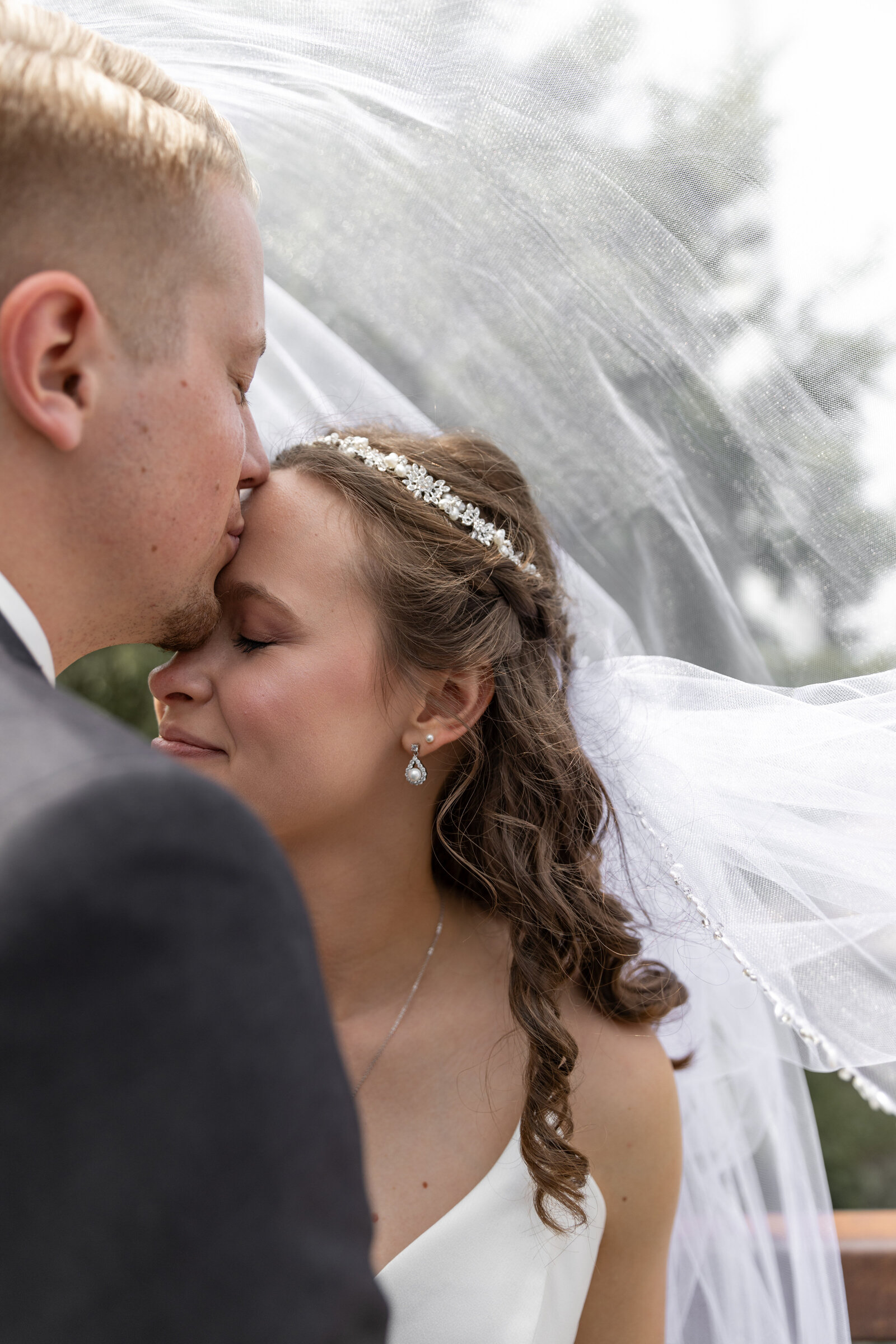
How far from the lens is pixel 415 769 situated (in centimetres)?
235

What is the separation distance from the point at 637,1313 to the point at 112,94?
2531 millimetres

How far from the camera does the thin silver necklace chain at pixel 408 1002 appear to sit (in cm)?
235

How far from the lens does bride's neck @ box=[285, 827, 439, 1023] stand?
2342mm

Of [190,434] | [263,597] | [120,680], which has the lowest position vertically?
[120,680]

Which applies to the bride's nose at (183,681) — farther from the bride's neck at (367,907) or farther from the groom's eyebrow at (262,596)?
the bride's neck at (367,907)

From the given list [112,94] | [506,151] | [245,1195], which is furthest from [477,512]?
[245,1195]

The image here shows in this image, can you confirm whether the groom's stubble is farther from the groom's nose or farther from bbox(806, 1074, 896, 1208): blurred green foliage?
bbox(806, 1074, 896, 1208): blurred green foliage

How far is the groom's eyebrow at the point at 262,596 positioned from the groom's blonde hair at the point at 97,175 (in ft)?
2.72

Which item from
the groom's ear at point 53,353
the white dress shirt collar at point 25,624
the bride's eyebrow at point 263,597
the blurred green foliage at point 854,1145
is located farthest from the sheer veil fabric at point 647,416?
the blurred green foliage at point 854,1145

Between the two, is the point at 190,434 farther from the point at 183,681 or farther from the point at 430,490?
the point at 430,490

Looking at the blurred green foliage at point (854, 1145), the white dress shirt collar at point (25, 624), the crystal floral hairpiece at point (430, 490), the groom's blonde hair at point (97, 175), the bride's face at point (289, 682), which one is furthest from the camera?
the blurred green foliage at point (854, 1145)

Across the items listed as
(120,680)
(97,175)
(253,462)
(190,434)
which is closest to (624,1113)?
(253,462)

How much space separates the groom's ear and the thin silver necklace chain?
162 centimetres

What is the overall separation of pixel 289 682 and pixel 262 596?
195 millimetres
